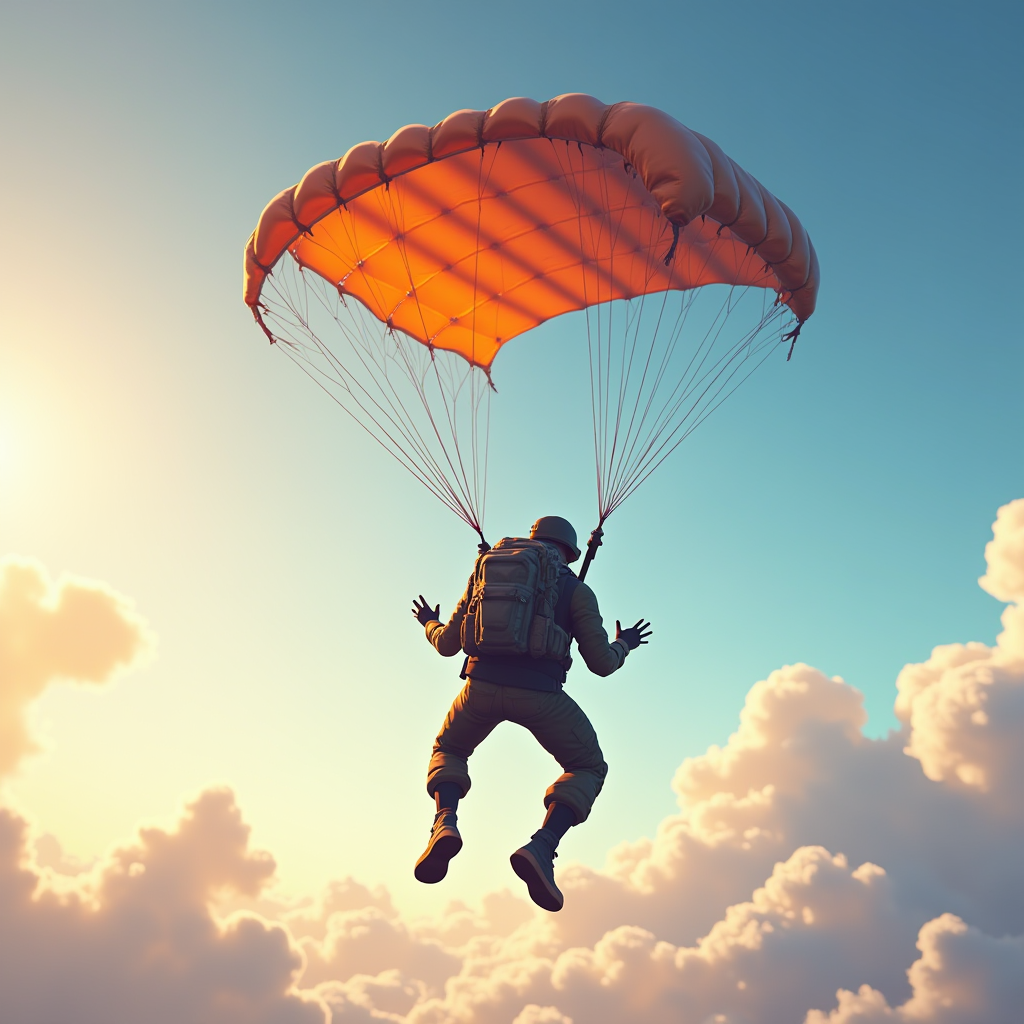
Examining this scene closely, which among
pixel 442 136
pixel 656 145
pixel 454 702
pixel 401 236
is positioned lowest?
pixel 454 702

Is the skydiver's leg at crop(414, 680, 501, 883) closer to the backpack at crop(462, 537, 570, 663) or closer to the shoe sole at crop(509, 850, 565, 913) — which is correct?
the backpack at crop(462, 537, 570, 663)

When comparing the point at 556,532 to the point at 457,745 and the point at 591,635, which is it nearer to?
the point at 591,635

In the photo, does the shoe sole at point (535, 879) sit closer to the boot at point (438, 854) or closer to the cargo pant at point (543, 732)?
the boot at point (438, 854)

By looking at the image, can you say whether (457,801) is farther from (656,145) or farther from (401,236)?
(401,236)

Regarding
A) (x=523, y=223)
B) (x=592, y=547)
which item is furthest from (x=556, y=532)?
(x=523, y=223)

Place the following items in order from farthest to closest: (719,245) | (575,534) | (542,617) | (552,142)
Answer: (719,245) → (552,142) → (575,534) → (542,617)

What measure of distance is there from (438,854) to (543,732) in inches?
57.1

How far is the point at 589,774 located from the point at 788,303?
653 cm

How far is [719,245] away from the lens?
1189 centimetres

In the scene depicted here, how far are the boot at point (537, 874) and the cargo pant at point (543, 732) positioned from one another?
2.01ft

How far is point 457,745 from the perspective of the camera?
851 cm

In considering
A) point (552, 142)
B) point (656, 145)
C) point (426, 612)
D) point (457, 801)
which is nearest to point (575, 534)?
point (426, 612)

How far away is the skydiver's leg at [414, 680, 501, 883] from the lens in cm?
816

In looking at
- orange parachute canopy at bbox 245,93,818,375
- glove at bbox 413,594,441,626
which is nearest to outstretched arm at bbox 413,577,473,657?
glove at bbox 413,594,441,626
